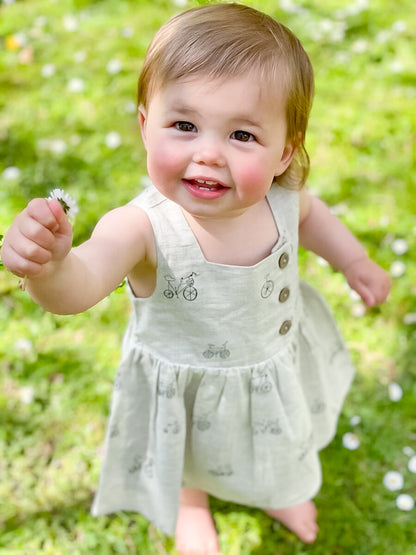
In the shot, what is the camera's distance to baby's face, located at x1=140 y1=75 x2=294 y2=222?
39.8 inches

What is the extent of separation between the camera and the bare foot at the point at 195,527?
5.65 feet

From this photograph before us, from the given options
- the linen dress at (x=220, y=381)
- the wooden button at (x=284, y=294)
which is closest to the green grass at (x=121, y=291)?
the linen dress at (x=220, y=381)

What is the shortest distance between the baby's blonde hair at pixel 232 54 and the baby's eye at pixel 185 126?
7 centimetres

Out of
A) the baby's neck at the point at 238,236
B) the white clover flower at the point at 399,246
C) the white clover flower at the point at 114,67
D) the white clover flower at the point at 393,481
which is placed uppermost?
the baby's neck at the point at 238,236

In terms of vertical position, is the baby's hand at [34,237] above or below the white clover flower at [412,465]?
above

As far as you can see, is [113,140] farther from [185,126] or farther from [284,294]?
[185,126]

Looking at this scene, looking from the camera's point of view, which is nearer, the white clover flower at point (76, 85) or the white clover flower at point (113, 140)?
the white clover flower at point (113, 140)

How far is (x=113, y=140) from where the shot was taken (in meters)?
2.78

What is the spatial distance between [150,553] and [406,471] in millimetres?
758

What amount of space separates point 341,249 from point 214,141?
0.62m

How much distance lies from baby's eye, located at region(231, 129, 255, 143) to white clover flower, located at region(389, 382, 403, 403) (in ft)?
4.08

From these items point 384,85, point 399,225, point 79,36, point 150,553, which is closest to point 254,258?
point 150,553

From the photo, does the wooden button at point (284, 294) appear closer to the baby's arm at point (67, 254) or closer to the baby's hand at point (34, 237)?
the baby's arm at point (67, 254)

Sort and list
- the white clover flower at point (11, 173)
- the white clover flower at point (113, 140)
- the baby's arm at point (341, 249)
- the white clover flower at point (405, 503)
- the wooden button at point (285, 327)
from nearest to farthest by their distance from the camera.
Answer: the wooden button at point (285, 327) < the baby's arm at point (341, 249) < the white clover flower at point (405, 503) < the white clover flower at point (11, 173) < the white clover flower at point (113, 140)
